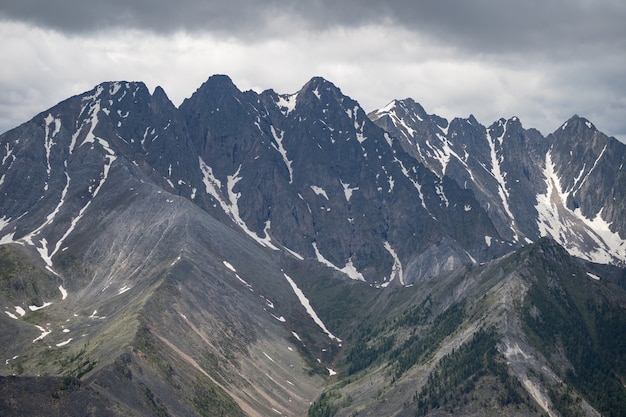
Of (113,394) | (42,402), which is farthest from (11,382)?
(113,394)

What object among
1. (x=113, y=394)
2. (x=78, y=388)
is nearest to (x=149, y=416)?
(x=113, y=394)

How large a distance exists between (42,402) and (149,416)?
3356 cm

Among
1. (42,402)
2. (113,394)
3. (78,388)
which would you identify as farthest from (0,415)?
(113,394)

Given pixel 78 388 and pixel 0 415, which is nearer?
pixel 0 415

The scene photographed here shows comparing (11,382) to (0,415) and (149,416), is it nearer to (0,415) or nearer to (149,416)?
(0,415)

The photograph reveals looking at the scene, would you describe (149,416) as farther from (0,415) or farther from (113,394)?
(0,415)

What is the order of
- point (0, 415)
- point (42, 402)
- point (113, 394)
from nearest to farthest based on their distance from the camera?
point (0, 415) < point (42, 402) < point (113, 394)

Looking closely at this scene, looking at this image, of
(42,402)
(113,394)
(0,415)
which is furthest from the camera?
(113,394)

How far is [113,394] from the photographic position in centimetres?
19850

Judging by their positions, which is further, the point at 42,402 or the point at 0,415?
the point at 42,402

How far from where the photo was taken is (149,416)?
19888 cm

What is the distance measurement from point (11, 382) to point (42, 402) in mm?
8797

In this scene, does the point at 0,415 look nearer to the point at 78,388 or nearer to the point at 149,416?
the point at 78,388

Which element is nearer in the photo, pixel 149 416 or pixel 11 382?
pixel 11 382
